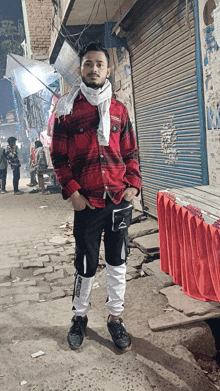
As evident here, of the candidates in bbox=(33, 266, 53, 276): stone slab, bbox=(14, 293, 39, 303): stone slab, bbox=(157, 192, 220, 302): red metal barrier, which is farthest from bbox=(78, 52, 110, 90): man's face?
bbox=(33, 266, 53, 276): stone slab

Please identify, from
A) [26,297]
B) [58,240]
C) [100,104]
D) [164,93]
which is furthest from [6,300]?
[164,93]

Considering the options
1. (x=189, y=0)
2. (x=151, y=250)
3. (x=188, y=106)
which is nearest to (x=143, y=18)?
(x=189, y=0)

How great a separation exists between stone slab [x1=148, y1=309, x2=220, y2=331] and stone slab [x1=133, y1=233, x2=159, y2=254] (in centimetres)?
203

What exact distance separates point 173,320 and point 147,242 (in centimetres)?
240

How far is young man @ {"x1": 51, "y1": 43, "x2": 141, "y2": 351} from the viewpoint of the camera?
262 centimetres

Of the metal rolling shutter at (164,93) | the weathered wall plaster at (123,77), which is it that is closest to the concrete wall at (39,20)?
the weathered wall plaster at (123,77)

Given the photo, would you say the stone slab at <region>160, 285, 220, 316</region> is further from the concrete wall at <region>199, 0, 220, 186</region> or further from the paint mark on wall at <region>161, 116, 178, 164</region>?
the paint mark on wall at <region>161, 116, 178, 164</region>

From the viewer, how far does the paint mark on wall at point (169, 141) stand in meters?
5.93

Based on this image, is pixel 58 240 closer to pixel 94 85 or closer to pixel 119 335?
pixel 119 335

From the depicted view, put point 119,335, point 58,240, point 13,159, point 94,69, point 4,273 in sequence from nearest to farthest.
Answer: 1. point 94,69
2. point 119,335
3. point 4,273
4. point 58,240
5. point 13,159

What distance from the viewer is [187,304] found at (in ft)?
11.6

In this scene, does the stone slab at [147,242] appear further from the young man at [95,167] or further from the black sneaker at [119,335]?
the young man at [95,167]

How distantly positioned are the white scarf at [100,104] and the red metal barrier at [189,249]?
109 cm

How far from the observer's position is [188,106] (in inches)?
204
